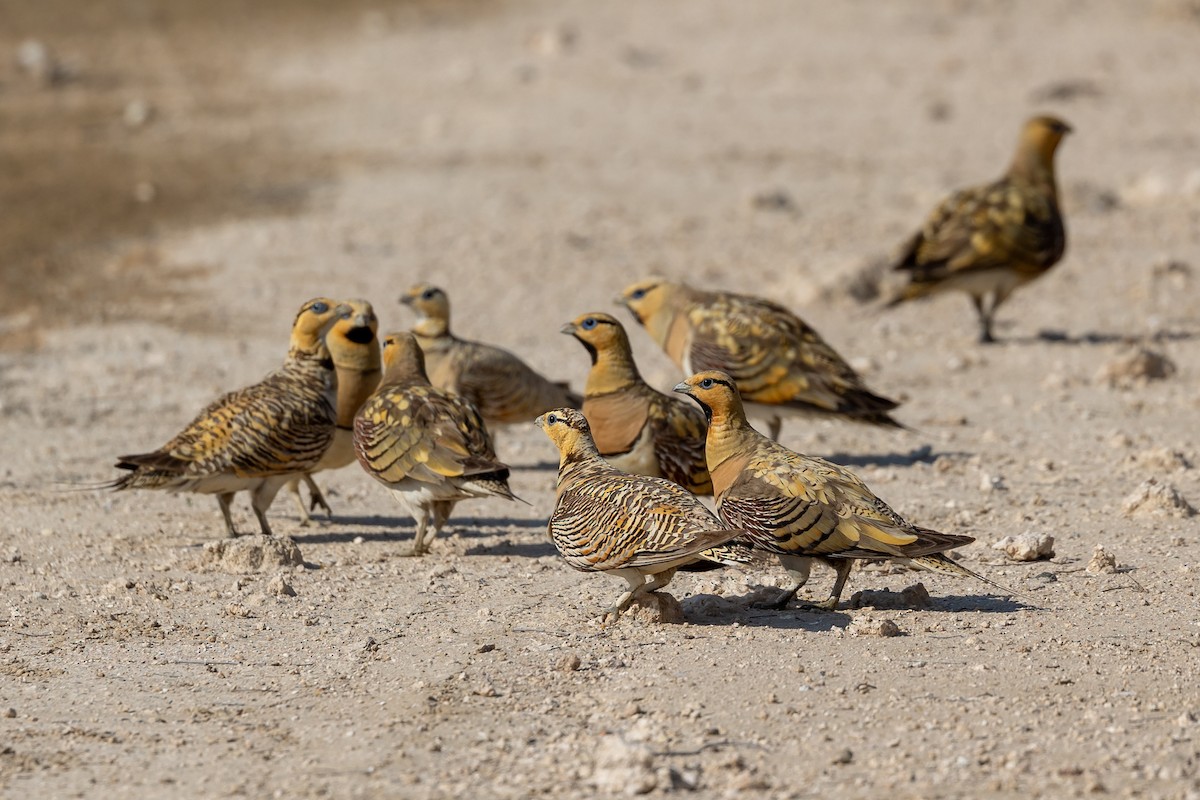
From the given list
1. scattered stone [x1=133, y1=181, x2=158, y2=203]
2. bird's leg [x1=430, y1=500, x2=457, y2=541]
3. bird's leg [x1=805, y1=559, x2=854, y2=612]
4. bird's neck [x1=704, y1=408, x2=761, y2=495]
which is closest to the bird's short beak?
bird's leg [x1=430, y1=500, x2=457, y2=541]

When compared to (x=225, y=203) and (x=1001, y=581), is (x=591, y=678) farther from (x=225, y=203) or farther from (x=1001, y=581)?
(x=225, y=203)

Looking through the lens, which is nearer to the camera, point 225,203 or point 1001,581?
point 1001,581

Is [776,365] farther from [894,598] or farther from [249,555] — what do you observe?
[249,555]

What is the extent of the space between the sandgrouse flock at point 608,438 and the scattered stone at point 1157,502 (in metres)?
1.70

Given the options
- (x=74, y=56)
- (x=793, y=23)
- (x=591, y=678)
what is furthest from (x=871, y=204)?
(x=74, y=56)

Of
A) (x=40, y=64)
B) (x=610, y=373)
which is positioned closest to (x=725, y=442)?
(x=610, y=373)

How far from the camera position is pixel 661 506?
22.6 ft

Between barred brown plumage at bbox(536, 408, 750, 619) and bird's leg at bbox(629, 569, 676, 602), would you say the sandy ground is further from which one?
barred brown plumage at bbox(536, 408, 750, 619)

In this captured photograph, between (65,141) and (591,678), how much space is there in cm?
1547

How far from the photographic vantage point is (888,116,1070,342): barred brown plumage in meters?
12.3

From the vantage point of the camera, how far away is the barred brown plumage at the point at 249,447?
27.5ft

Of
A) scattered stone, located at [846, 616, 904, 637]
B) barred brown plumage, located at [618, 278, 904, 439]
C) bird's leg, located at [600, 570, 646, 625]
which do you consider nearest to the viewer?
scattered stone, located at [846, 616, 904, 637]

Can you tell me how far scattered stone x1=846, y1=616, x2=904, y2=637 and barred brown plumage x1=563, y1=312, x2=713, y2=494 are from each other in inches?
70.4

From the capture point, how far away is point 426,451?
8.20m
